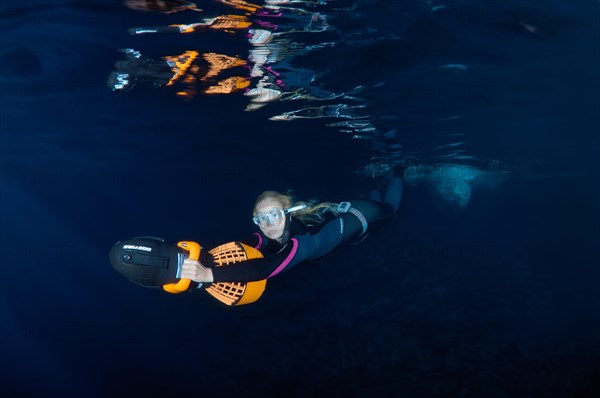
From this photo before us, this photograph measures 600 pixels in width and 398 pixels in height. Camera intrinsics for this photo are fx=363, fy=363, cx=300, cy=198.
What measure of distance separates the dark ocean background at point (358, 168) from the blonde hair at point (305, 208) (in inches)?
89.1

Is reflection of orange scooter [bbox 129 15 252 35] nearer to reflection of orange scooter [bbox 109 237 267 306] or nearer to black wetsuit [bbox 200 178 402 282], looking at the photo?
black wetsuit [bbox 200 178 402 282]

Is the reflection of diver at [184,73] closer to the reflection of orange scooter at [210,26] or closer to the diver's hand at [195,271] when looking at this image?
the reflection of orange scooter at [210,26]

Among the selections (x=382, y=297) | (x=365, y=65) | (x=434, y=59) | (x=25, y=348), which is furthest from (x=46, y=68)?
(x=25, y=348)

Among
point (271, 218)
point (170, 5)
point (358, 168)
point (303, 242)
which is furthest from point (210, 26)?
point (358, 168)

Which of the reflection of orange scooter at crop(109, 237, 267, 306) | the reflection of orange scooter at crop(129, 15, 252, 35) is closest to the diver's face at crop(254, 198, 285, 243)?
the reflection of orange scooter at crop(109, 237, 267, 306)

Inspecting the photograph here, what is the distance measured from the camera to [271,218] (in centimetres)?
570

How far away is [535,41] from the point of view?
26.7ft

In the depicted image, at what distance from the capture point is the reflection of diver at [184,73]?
27.8 feet

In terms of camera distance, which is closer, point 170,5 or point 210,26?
point 170,5

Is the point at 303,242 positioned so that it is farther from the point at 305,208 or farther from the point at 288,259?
the point at 305,208

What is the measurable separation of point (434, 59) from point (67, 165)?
78.0 feet

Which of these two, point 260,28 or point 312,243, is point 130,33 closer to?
point 260,28

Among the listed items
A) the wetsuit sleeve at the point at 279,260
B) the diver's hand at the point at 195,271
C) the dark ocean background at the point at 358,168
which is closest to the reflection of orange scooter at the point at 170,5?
the dark ocean background at the point at 358,168

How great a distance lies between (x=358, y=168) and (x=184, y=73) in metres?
16.6
